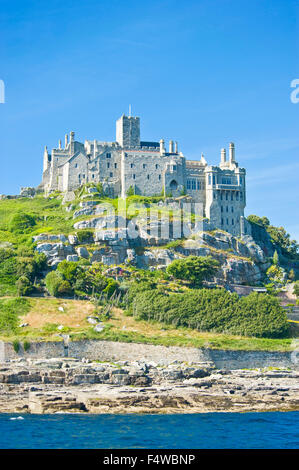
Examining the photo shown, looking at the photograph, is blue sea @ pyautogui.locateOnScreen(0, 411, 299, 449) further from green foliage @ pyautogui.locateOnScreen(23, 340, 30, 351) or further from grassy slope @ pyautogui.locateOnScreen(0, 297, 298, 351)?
grassy slope @ pyautogui.locateOnScreen(0, 297, 298, 351)

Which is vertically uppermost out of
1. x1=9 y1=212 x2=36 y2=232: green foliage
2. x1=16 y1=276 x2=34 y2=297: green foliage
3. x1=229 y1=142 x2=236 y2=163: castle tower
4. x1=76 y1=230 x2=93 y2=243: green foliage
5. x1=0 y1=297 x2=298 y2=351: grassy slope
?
x1=229 y1=142 x2=236 y2=163: castle tower

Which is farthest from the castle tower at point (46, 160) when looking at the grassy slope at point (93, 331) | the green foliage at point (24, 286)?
the grassy slope at point (93, 331)

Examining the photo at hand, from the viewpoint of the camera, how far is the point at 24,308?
7169cm

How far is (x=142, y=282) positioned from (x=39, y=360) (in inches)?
760

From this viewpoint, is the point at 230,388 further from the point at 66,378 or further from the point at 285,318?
the point at 285,318

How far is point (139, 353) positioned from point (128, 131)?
43996 millimetres

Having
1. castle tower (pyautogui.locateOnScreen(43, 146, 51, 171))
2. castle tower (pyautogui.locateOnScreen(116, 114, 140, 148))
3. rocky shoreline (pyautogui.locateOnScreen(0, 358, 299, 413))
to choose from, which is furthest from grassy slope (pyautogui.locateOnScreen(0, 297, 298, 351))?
castle tower (pyautogui.locateOnScreen(43, 146, 51, 171))

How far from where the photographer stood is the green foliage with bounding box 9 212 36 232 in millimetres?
91750

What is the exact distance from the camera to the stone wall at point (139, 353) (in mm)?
63500


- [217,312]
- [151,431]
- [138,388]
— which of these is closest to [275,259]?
[217,312]

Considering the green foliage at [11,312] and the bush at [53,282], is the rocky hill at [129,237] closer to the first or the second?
the bush at [53,282]

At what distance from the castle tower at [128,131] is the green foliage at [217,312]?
32.5m

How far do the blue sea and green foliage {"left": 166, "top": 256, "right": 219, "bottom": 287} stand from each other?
108 ft
